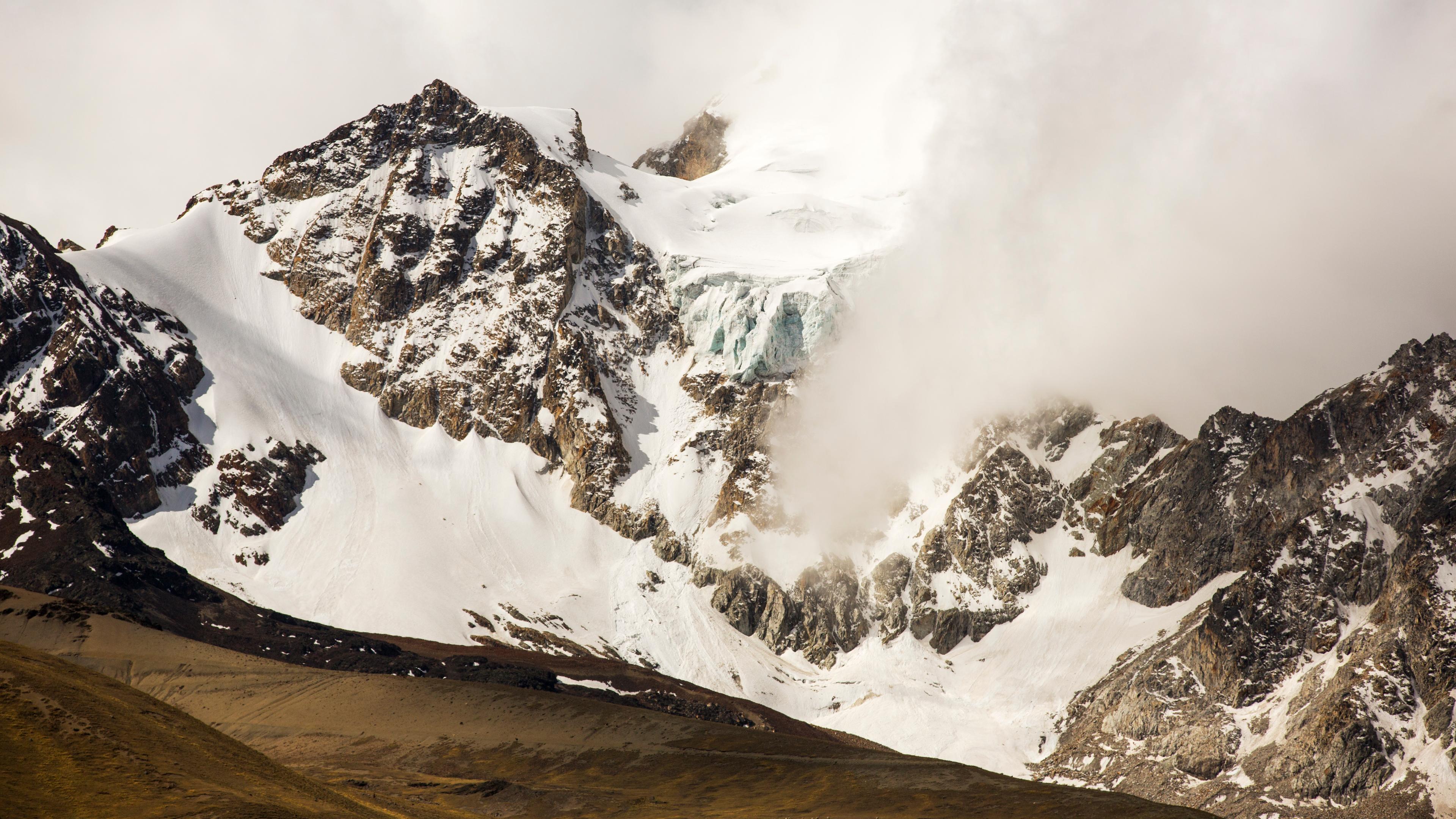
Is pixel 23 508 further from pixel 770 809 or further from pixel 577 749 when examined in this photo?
pixel 770 809

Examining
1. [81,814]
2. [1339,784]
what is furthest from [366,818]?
[1339,784]

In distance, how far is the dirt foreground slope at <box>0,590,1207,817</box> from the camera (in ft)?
383

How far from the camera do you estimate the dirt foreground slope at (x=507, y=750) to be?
383 ft

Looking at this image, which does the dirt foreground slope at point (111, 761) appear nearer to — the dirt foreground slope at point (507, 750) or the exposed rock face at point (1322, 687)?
the dirt foreground slope at point (507, 750)

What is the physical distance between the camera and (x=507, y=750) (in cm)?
13900

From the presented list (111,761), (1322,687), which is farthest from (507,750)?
(1322,687)

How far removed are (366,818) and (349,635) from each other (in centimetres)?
11911

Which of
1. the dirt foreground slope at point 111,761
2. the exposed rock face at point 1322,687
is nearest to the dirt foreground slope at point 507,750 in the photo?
the dirt foreground slope at point 111,761

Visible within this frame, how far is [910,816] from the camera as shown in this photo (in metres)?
113

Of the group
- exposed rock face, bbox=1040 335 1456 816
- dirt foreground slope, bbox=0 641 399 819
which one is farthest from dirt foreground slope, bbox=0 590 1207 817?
exposed rock face, bbox=1040 335 1456 816

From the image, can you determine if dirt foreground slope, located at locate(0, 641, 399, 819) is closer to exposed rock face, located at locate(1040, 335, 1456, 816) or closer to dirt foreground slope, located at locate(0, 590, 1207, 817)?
dirt foreground slope, located at locate(0, 590, 1207, 817)

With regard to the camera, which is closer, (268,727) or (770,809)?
(770,809)

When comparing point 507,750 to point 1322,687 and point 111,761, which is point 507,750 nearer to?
point 111,761

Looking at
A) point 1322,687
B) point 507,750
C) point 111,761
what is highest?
point 1322,687
